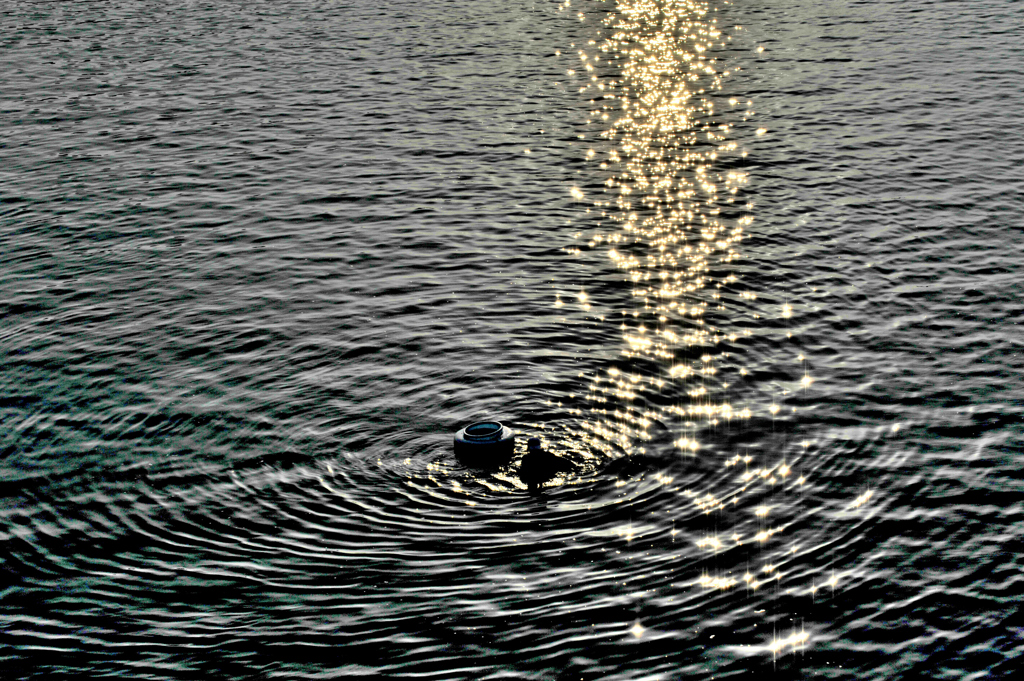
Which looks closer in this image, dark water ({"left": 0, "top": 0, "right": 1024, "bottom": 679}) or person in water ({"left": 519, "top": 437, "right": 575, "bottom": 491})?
dark water ({"left": 0, "top": 0, "right": 1024, "bottom": 679})

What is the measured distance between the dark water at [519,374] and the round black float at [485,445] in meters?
0.41

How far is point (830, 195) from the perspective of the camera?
45000mm

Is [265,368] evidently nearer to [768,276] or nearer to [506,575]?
[506,575]

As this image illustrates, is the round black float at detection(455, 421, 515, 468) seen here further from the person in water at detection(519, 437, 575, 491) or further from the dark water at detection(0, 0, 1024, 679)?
the person in water at detection(519, 437, 575, 491)

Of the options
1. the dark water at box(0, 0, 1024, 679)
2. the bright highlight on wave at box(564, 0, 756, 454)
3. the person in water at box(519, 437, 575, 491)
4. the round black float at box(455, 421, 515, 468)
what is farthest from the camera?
the bright highlight on wave at box(564, 0, 756, 454)

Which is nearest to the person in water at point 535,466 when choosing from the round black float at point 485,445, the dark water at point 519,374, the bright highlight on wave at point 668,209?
the dark water at point 519,374

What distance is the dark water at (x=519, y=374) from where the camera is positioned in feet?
72.3

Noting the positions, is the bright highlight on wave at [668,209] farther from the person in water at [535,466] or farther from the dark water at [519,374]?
the person in water at [535,466]

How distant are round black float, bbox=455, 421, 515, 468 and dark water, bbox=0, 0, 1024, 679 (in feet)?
1.36

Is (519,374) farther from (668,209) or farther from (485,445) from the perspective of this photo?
(668,209)

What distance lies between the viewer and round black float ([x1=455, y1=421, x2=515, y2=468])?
1043 inches

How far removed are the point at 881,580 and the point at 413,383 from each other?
14.3 m

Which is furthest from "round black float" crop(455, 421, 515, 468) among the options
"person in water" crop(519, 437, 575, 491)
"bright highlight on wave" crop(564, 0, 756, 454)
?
"bright highlight on wave" crop(564, 0, 756, 454)

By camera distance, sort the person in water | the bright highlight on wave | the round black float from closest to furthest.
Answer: the person in water → the round black float → the bright highlight on wave
